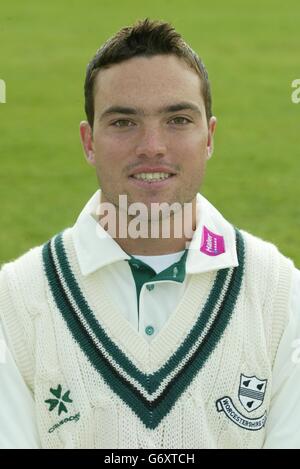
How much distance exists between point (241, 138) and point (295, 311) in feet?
24.3

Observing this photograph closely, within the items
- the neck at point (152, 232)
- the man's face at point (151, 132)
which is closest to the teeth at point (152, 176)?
the man's face at point (151, 132)

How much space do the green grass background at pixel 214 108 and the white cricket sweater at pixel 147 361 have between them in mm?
3839

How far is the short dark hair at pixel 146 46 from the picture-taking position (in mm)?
3094

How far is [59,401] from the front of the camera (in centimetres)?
304

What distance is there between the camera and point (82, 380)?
3059 millimetres

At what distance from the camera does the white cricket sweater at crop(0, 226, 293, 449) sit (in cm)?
303

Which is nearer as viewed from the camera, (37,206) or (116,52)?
(116,52)

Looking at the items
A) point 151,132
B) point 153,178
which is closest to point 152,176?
point 153,178

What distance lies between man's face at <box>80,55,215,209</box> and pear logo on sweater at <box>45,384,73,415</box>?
0.57 meters

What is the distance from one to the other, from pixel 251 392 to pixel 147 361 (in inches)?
12.3

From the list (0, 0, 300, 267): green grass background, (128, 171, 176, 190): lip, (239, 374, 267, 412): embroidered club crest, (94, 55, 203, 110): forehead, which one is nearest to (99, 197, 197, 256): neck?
(128, 171, 176, 190): lip

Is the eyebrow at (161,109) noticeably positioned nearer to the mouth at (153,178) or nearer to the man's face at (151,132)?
the man's face at (151,132)
